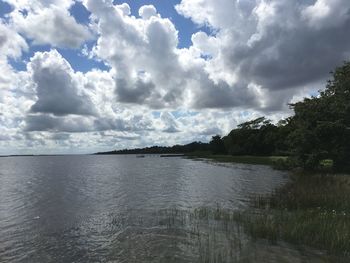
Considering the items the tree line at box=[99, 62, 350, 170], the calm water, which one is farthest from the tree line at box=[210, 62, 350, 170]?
the calm water

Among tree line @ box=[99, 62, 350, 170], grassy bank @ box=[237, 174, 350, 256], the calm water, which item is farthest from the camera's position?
tree line @ box=[99, 62, 350, 170]

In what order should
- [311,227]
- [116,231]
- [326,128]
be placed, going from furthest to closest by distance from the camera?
1. [326,128]
2. [116,231]
3. [311,227]

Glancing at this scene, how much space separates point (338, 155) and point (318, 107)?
7.40 meters

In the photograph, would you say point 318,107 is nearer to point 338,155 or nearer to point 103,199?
point 338,155

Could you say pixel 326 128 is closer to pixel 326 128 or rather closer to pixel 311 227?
pixel 326 128

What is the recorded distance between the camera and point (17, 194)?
122ft

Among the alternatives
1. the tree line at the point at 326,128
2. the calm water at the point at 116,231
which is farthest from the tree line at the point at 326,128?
the calm water at the point at 116,231

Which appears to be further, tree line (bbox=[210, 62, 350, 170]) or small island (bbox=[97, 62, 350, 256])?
tree line (bbox=[210, 62, 350, 170])

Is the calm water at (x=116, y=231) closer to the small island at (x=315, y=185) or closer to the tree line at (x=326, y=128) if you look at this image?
the small island at (x=315, y=185)

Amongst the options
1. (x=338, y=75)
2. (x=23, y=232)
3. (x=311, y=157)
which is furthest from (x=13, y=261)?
(x=338, y=75)

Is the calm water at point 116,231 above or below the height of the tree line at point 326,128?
below

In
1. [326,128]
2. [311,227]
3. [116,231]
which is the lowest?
[116,231]

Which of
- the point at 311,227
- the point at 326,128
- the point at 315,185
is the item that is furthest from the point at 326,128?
the point at 311,227

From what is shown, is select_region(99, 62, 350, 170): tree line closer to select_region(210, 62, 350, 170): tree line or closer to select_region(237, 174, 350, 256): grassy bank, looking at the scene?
select_region(210, 62, 350, 170): tree line
